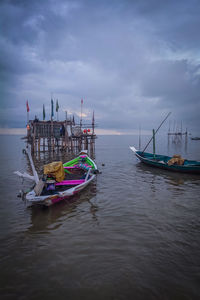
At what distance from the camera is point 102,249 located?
18.3 ft

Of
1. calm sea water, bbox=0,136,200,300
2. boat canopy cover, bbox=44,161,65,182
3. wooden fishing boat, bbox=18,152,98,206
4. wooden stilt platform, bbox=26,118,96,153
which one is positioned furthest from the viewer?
wooden stilt platform, bbox=26,118,96,153

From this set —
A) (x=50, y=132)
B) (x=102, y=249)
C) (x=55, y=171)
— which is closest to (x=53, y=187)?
(x=55, y=171)

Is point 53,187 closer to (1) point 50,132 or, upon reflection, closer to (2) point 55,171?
(2) point 55,171

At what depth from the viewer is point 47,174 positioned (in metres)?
9.81

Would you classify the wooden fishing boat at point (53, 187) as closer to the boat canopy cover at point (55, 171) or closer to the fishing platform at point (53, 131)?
the boat canopy cover at point (55, 171)

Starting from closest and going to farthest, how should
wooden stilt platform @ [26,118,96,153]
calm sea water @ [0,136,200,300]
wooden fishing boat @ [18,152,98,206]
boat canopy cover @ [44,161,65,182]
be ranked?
calm sea water @ [0,136,200,300] → wooden fishing boat @ [18,152,98,206] → boat canopy cover @ [44,161,65,182] → wooden stilt platform @ [26,118,96,153]

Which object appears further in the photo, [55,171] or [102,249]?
[55,171]

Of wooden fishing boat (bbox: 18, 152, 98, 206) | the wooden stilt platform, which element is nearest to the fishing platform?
the wooden stilt platform

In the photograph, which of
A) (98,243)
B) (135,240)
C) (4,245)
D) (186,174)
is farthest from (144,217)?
(186,174)

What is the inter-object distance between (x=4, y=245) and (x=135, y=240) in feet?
15.0

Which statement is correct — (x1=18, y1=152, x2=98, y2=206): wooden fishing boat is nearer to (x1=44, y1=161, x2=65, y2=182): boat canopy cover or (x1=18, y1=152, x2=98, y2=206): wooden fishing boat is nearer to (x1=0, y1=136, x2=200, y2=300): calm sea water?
(x1=44, y1=161, x2=65, y2=182): boat canopy cover

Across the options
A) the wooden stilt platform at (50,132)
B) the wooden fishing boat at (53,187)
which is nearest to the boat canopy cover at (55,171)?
the wooden fishing boat at (53,187)

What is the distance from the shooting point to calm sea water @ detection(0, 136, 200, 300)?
416 centimetres

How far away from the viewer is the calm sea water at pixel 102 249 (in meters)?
4.16
